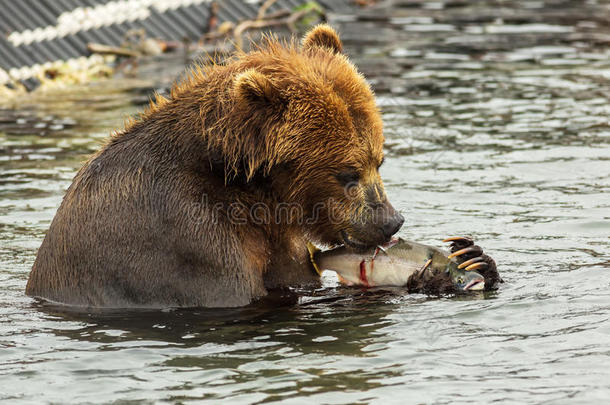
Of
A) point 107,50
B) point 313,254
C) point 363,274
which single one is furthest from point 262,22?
point 363,274

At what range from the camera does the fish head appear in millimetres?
8055

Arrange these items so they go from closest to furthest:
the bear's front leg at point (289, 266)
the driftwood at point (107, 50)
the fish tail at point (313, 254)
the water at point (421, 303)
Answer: the water at point (421, 303) → the bear's front leg at point (289, 266) → the fish tail at point (313, 254) → the driftwood at point (107, 50)

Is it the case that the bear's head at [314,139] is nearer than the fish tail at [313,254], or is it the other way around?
the bear's head at [314,139]

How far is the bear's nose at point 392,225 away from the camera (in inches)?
309

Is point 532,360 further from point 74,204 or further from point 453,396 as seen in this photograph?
point 74,204

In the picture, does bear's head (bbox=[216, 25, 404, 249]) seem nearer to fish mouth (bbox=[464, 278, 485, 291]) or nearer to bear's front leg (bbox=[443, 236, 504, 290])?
bear's front leg (bbox=[443, 236, 504, 290])

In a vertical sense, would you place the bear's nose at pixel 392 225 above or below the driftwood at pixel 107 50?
below

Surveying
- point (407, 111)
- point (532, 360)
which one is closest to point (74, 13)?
point (407, 111)

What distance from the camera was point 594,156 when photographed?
12398mm

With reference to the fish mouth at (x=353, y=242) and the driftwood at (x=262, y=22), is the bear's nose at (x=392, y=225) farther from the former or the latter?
the driftwood at (x=262, y=22)

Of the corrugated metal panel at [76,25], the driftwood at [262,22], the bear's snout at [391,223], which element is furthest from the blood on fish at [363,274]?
the driftwood at [262,22]

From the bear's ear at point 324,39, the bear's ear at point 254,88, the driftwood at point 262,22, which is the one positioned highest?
the driftwood at point 262,22

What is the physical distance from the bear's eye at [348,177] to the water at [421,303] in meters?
0.95

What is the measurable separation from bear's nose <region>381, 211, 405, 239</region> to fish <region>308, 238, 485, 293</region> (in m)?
0.23
